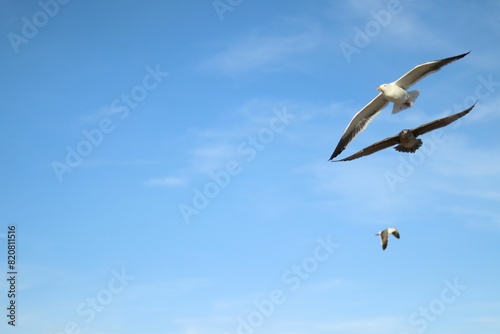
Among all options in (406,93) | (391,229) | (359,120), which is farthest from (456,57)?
(391,229)

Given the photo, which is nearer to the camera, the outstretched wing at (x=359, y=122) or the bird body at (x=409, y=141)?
the bird body at (x=409, y=141)

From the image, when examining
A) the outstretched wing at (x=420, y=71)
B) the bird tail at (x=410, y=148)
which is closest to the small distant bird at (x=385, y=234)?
the bird tail at (x=410, y=148)

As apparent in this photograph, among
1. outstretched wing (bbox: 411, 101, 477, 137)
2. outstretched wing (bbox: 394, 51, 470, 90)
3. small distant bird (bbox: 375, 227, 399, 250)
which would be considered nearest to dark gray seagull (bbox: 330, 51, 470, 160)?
outstretched wing (bbox: 394, 51, 470, 90)

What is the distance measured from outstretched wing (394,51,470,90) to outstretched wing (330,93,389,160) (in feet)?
5.39

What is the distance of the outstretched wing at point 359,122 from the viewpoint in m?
28.7

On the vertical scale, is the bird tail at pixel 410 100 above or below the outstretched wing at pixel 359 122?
below

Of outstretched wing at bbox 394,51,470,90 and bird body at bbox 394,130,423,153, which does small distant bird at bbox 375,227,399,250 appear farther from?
outstretched wing at bbox 394,51,470,90

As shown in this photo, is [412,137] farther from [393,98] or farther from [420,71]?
[420,71]

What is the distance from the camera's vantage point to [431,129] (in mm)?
25938

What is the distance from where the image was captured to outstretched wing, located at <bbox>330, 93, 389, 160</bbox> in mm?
28703

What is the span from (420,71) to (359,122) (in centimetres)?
410

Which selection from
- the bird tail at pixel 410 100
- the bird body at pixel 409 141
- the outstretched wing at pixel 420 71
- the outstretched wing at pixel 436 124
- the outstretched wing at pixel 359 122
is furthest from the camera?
the outstretched wing at pixel 359 122

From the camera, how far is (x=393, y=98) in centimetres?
2645

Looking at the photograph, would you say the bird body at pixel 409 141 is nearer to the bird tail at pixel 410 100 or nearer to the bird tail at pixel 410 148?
the bird tail at pixel 410 148
